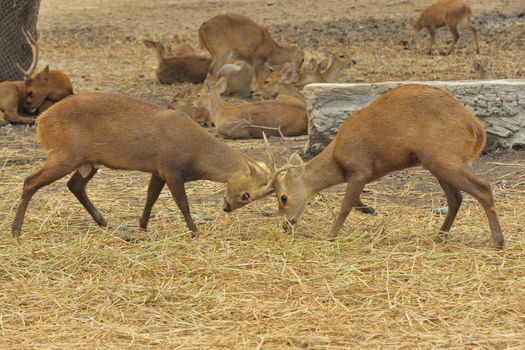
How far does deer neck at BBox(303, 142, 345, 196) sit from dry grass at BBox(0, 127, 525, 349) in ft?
1.02

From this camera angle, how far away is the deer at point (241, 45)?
1500 centimetres

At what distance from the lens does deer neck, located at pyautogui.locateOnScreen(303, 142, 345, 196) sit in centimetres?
738

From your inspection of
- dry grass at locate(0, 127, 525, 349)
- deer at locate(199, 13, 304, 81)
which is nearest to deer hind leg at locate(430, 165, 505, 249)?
dry grass at locate(0, 127, 525, 349)

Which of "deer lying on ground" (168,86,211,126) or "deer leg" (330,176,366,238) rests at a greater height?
"deer leg" (330,176,366,238)

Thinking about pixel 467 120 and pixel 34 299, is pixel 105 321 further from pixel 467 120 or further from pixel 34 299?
pixel 467 120

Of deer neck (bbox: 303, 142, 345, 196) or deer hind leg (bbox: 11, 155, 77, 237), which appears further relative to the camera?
deer neck (bbox: 303, 142, 345, 196)

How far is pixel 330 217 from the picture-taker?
7812 mm

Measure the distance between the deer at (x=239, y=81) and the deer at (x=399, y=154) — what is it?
6580mm

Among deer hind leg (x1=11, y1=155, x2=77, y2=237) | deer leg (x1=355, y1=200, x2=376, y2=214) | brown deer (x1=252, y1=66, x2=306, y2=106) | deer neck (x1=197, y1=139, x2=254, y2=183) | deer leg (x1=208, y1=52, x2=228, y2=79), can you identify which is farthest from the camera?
deer leg (x1=208, y1=52, x2=228, y2=79)

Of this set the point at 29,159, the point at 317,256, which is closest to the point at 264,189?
the point at 317,256

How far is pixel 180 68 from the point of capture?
14.8 m

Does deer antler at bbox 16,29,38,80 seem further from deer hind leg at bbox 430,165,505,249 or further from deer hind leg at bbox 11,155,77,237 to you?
deer hind leg at bbox 430,165,505,249

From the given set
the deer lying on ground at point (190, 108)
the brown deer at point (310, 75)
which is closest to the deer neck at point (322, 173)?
the deer lying on ground at point (190, 108)

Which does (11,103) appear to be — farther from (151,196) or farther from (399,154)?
(399,154)
